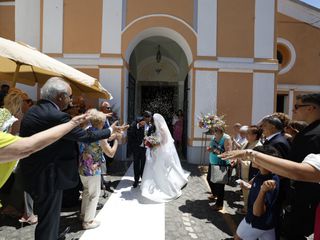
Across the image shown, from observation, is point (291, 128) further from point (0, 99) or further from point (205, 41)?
point (205, 41)

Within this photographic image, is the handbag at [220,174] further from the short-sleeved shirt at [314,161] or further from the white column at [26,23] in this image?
the white column at [26,23]

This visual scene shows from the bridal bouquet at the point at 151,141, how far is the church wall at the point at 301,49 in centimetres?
842

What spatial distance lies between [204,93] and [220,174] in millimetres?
4344

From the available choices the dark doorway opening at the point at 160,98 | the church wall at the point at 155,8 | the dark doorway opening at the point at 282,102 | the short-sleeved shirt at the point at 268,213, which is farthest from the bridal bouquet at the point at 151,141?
the dark doorway opening at the point at 160,98

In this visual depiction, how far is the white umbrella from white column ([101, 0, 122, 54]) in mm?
2577

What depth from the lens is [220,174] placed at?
4.95 metres

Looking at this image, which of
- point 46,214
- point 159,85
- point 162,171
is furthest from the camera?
point 159,85

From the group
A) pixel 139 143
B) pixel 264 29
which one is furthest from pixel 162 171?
pixel 264 29

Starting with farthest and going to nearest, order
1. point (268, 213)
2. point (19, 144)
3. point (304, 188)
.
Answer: point (268, 213) → point (304, 188) → point (19, 144)

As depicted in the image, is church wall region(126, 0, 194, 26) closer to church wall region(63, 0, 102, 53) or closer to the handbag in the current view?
church wall region(63, 0, 102, 53)

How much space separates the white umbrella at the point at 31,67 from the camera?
384 cm

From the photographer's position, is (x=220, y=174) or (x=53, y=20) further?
(x=53, y=20)

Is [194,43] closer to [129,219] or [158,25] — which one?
[158,25]

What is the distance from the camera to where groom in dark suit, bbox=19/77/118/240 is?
9.15ft
